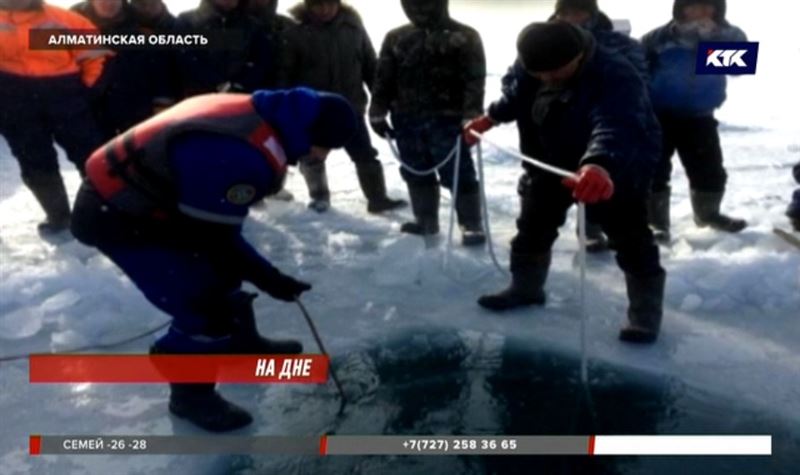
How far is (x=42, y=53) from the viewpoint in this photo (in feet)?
5.23

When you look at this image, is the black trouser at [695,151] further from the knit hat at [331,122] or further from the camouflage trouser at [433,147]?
the knit hat at [331,122]

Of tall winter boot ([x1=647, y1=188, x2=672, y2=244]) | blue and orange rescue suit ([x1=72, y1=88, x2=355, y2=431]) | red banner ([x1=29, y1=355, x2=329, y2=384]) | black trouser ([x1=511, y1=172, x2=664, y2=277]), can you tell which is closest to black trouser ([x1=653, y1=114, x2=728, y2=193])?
tall winter boot ([x1=647, y1=188, x2=672, y2=244])

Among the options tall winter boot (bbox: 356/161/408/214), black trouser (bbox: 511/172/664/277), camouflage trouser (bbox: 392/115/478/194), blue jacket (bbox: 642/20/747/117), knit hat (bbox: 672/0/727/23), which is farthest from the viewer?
tall winter boot (bbox: 356/161/408/214)

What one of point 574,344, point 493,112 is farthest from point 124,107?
point 574,344

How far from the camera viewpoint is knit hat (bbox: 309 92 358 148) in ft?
4.64

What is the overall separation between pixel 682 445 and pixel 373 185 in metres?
1.44

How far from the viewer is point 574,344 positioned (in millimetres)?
1830

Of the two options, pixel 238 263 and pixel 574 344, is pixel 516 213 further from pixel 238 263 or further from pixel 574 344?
pixel 238 263

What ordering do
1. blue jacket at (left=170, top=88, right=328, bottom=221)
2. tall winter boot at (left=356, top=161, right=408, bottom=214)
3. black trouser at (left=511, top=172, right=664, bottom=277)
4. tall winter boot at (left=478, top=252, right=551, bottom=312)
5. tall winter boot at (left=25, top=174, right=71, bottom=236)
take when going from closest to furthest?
blue jacket at (left=170, top=88, right=328, bottom=221) < black trouser at (left=511, top=172, right=664, bottom=277) < tall winter boot at (left=478, top=252, right=551, bottom=312) < tall winter boot at (left=25, top=174, right=71, bottom=236) < tall winter boot at (left=356, top=161, right=408, bottom=214)

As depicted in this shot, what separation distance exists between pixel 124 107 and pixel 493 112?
2.75 ft

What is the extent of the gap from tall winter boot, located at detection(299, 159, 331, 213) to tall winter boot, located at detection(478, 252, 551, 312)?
676 millimetres

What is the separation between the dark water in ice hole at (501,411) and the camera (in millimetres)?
1419

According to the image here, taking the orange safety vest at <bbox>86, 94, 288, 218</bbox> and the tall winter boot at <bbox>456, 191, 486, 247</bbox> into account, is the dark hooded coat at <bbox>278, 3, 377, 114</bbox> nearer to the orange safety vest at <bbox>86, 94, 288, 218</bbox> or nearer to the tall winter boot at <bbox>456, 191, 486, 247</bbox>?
the tall winter boot at <bbox>456, 191, 486, 247</bbox>

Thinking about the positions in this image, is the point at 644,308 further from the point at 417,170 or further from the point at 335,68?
the point at 335,68
